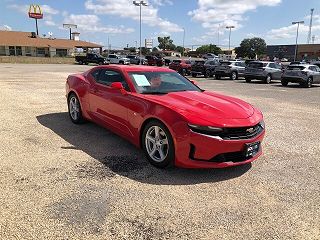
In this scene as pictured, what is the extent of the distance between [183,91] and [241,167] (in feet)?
5.36

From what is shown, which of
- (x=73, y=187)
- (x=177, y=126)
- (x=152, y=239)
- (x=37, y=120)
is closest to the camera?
(x=152, y=239)

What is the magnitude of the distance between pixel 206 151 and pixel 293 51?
107 metres

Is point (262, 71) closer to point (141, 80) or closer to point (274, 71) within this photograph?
point (274, 71)

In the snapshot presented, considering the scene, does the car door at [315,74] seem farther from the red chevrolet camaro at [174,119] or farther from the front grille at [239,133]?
the front grille at [239,133]

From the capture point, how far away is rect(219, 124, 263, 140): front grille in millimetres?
4188

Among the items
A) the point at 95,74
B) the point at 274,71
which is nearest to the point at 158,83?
the point at 95,74

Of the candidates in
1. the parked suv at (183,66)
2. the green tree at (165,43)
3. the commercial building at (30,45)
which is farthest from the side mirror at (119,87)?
the green tree at (165,43)

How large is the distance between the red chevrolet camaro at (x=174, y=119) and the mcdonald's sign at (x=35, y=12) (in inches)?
3122

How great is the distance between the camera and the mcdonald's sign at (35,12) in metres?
75.6

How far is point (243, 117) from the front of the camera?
14.8 ft

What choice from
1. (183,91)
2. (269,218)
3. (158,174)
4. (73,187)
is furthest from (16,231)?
(183,91)

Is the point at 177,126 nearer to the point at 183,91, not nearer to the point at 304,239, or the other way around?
the point at 183,91

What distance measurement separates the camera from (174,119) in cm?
424

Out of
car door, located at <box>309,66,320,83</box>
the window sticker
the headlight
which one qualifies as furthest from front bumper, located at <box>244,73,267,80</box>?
the headlight
